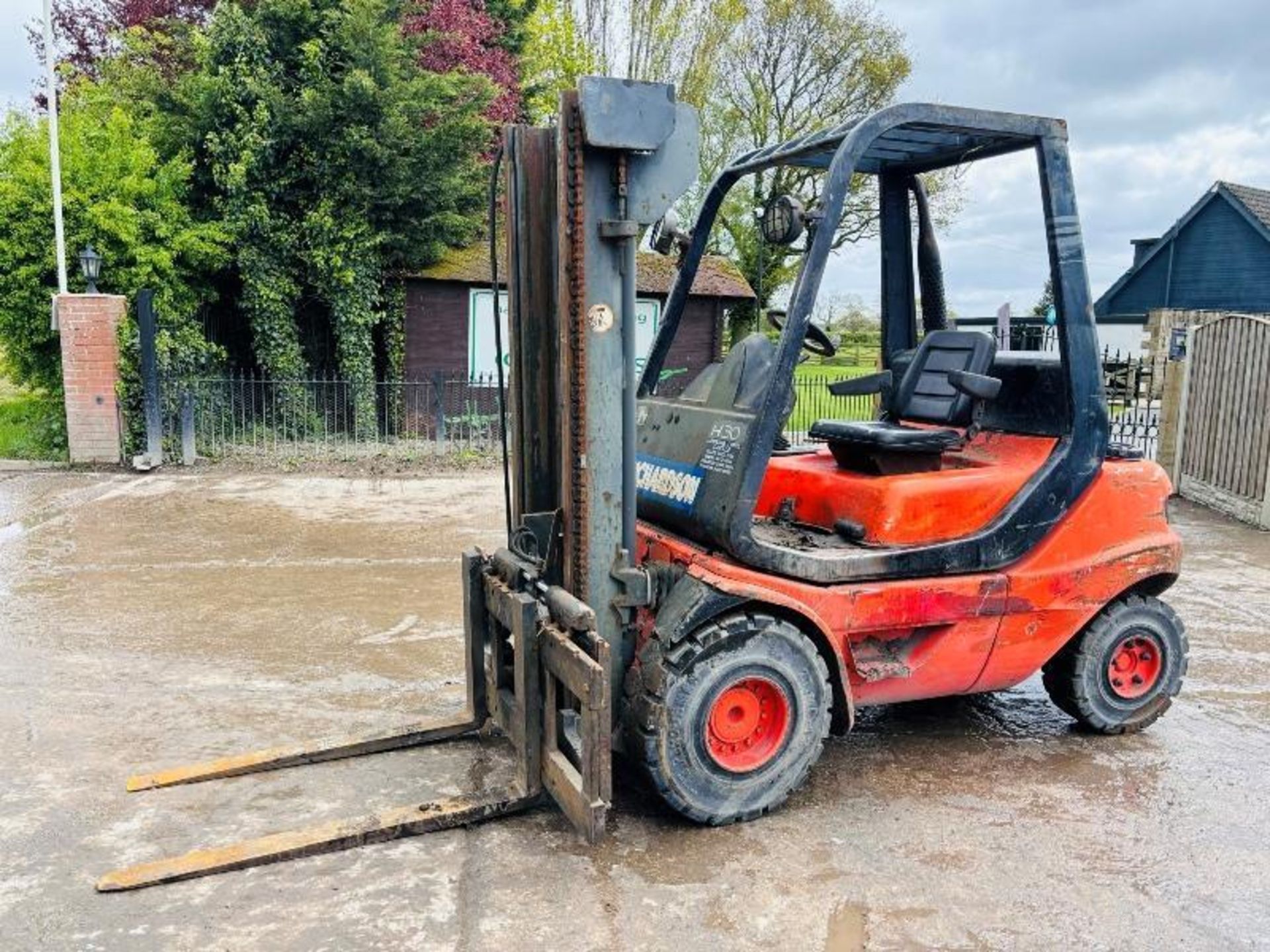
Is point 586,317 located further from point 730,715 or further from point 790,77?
point 790,77

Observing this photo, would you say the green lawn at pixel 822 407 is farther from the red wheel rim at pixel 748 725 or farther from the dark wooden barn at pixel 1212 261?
the red wheel rim at pixel 748 725

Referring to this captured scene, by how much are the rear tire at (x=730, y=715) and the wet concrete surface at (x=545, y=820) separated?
17cm

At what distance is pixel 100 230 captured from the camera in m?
13.3

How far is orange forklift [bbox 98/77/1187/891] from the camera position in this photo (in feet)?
11.9

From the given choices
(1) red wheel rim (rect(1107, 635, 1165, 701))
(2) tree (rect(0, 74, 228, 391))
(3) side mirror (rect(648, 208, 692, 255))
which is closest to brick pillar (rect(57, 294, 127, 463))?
(2) tree (rect(0, 74, 228, 391))

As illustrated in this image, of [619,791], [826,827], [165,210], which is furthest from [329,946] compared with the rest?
[165,210]

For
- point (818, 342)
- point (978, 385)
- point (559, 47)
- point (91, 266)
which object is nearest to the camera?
point (978, 385)

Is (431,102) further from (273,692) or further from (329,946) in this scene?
(329,946)

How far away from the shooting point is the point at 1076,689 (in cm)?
468

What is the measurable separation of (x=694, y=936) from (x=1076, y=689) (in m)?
2.42

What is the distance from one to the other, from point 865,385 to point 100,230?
12.0m

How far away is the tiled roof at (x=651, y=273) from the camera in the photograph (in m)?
15.9

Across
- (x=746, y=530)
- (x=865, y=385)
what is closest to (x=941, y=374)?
(x=865, y=385)

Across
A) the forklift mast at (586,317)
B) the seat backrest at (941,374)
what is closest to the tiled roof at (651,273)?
the seat backrest at (941,374)
